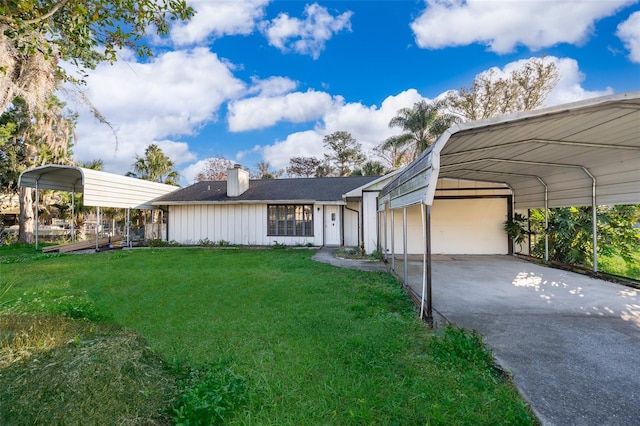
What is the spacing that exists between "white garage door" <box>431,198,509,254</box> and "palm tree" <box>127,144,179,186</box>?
23.8 m

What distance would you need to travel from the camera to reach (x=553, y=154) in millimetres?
6156

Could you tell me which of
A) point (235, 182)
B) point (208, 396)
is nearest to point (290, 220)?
point (235, 182)

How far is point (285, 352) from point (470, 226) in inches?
394

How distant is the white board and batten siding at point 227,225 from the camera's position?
14.1m

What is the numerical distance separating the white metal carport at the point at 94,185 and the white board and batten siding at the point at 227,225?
1.65 meters

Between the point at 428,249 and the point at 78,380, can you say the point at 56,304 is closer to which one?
the point at 78,380

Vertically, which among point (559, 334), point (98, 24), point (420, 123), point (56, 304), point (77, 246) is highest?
point (420, 123)

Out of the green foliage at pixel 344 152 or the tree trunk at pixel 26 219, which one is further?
the green foliage at pixel 344 152

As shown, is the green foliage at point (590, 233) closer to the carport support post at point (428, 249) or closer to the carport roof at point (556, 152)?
the carport roof at point (556, 152)

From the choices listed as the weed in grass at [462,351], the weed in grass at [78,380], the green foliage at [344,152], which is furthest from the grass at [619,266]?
the green foliage at [344,152]

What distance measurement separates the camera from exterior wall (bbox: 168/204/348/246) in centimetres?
1403

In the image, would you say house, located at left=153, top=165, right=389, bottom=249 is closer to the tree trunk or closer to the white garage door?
the white garage door

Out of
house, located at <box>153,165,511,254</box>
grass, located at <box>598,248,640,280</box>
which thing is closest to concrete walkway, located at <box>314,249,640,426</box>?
grass, located at <box>598,248,640,280</box>

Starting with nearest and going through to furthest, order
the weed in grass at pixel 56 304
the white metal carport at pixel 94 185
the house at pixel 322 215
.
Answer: the weed in grass at pixel 56 304 < the house at pixel 322 215 < the white metal carport at pixel 94 185
